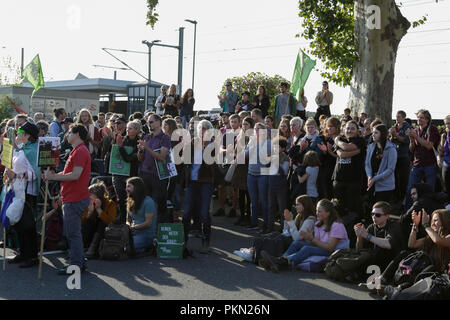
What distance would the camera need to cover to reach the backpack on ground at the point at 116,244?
7.91 m

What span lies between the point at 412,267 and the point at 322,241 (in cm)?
164

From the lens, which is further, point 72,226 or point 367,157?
point 367,157

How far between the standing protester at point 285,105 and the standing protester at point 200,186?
641 cm

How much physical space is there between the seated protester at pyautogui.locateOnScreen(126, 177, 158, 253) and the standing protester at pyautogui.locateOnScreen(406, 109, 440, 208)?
4638mm

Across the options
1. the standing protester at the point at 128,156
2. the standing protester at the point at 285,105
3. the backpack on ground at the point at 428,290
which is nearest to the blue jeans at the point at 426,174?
the backpack on ground at the point at 428,290

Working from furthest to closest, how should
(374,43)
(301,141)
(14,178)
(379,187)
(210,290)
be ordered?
(374,43) < (301,141) < (379,187) < (14,178) < (210,290)

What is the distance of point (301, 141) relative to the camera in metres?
9.63

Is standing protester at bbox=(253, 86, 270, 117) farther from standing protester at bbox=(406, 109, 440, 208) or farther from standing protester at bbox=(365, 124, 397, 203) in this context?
standing protester at bbox=(365, 124, 397, 203)

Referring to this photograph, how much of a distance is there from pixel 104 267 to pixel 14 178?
1.71m

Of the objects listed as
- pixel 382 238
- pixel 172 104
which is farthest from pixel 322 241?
pixel 172 104

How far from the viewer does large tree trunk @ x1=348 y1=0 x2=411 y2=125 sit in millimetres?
14352

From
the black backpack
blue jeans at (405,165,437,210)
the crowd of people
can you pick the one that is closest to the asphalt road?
the crowd of people
